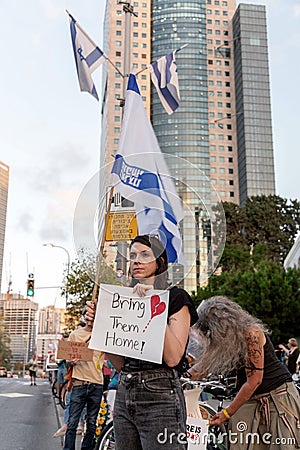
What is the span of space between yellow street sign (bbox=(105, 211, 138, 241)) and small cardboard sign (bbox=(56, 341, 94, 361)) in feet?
5.35

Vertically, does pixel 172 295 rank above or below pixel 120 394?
above

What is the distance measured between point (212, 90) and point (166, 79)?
11776cm

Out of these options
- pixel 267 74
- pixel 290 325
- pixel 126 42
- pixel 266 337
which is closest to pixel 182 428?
pixel 266 337

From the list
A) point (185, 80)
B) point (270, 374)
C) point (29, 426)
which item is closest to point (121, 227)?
point (270, 374)

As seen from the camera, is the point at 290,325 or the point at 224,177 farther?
the point at 224,177

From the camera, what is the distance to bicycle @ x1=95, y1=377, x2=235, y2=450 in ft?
15.7

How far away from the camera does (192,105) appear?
120 metres

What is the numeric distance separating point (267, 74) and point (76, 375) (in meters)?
125

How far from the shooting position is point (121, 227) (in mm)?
3555

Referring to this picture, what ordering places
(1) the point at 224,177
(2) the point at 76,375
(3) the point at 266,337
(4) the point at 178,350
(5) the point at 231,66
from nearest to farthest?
(4) the point at 178,350 → (3) the point at 266,337 → (2) the point at 76,375 → (1) the point at 224,177 → (5) the point at 231,66

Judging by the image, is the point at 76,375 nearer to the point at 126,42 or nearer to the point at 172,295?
the point at 172,295

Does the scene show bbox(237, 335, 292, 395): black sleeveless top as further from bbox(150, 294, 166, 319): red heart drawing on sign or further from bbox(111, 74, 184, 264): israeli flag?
bbox(150, 294, 166, 319): red heart drawing on sign

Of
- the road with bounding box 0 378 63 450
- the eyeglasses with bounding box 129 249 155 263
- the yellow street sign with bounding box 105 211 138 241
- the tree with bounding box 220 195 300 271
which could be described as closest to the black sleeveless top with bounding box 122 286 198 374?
the eyeglasses with bounding box 129 249 155 263

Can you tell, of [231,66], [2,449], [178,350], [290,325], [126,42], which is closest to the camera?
[178,350]
